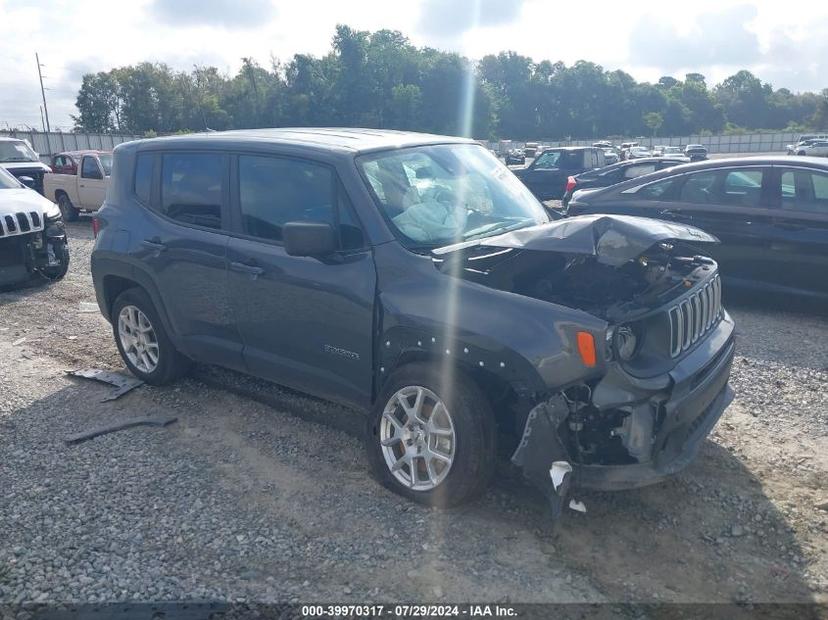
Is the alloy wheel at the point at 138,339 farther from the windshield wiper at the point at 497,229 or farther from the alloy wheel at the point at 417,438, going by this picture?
the windshield wiper at the point at 497,229

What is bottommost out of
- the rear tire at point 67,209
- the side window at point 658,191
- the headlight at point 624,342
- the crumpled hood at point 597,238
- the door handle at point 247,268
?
the rear tire at point 67,209

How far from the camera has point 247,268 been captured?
4453 mm

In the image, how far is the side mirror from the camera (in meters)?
3.72

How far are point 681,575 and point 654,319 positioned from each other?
1207 mm

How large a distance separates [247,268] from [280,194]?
0.52 metres

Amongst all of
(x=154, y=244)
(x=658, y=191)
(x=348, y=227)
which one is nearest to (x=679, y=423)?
(x=348, y=227)

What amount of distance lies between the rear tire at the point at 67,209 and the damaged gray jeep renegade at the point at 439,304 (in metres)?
13.7

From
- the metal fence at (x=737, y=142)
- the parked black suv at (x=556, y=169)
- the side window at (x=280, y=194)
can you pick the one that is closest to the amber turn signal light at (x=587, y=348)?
the side window at (x=280, y=194)

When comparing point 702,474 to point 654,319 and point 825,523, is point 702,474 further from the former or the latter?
point 654,319

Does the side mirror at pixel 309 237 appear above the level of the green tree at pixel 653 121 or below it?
above

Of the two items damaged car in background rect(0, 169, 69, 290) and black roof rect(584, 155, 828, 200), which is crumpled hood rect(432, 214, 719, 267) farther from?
damaged car in background rect(0, 169, 69, 290)

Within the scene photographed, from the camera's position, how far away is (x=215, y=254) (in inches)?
183

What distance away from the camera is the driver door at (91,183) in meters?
16.1

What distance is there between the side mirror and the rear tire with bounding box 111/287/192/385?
2.01 metres
